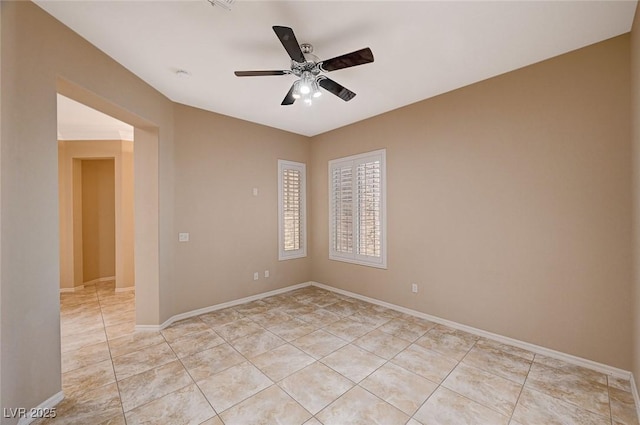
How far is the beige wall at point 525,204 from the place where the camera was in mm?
2285

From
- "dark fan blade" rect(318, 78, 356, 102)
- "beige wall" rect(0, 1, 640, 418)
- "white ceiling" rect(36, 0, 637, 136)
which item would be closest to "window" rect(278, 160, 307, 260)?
"beige wall" rect(0, 1, 640, 418)

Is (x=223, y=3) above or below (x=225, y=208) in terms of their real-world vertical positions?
above

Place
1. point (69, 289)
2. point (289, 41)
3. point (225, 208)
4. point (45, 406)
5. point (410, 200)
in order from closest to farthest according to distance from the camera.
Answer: point (289, 41) < point (45, 406) < point (410, 200) < point (225, 208) < point (69, 289)

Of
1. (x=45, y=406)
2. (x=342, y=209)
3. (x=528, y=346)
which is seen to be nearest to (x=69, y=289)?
(x=45, y=406)

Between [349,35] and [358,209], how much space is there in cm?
261

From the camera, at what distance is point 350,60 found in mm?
1963

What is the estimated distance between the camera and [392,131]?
3893mm

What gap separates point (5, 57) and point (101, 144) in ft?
12.9

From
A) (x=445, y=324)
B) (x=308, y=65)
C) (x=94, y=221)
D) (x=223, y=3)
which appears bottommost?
(x=445, y=324)

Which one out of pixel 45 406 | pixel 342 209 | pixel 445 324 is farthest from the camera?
pixel 342 209

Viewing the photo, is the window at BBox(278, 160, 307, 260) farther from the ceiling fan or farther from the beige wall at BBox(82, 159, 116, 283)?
the beige wall at BBox(82, 159, 116, 283)

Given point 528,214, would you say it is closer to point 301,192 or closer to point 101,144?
point 301,192

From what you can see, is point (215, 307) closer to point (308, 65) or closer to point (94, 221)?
point (308, 65)

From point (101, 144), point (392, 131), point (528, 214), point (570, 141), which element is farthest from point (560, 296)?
point (101, 144)
